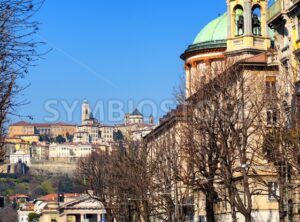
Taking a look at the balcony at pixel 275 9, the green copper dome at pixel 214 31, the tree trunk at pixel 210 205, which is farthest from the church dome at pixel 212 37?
the tree trunk at pixel 210 205

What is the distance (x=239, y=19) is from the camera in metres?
70.6

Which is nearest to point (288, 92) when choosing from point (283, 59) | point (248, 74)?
point (283, 59)

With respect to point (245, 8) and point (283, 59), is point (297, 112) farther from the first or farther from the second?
point (245, 8)

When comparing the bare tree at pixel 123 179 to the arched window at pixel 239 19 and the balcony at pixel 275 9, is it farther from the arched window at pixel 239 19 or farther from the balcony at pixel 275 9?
the balcony at pixel 275 9

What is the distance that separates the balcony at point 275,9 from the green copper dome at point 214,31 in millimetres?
31259

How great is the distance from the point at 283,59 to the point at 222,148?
367 inches

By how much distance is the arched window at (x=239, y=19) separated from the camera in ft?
232

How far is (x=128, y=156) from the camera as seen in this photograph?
82.6m

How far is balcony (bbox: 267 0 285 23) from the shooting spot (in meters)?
55.9

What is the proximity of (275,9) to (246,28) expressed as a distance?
42.7 feet

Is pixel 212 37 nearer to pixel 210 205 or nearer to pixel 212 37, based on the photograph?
pixel 212 37

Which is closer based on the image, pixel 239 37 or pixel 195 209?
pixel 239 37

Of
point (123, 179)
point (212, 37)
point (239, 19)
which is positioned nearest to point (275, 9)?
point (239, 19)

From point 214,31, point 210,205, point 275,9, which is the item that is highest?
point 214,31
